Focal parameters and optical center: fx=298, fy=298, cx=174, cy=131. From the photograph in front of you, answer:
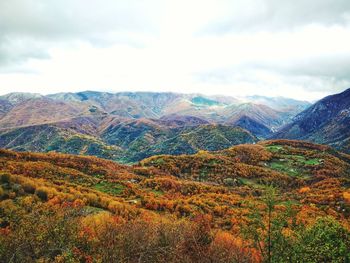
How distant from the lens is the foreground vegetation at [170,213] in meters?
21.5

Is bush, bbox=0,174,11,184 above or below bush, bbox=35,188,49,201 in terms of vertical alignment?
above

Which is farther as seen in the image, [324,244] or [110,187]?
[110,187]

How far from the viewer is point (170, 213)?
53.4m

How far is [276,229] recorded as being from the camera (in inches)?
921

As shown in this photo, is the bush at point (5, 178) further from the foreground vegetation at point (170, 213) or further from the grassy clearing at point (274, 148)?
the grassy clearing at point (274, 148)

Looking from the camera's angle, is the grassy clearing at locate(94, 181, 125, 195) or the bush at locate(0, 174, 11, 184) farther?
the grassy clearing at locate(94, 181, 125, 195)

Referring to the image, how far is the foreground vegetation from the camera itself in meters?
21.5

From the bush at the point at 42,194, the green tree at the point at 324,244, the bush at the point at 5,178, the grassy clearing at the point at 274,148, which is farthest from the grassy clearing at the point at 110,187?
the grassy clearing at the point at 274,148

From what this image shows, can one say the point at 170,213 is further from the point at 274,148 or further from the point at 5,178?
the point at 274,148

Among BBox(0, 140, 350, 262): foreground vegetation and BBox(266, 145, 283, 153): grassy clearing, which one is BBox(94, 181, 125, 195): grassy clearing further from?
BBox(266, 145, 283, 153): grassy clearing

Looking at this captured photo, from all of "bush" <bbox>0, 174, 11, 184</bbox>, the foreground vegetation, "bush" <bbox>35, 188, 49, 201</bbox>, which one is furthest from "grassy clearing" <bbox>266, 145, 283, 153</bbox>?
"bush" <bbox>0, 174, 11, 184</bbox>

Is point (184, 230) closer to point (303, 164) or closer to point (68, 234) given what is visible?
point (68, 234)

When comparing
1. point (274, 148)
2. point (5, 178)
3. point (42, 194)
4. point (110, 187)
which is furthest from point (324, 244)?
point (274, 148)

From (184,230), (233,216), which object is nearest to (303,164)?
(233,216)
